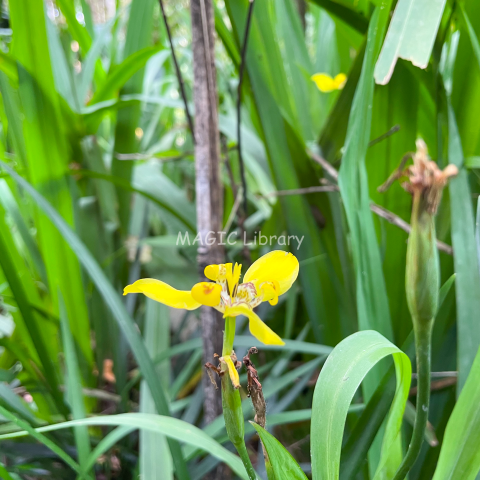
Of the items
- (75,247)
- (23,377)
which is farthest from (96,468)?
(75,247)

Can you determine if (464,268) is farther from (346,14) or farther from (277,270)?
→ (346,14)

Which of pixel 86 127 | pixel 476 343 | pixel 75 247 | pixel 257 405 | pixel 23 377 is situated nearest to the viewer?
pixel 257 405

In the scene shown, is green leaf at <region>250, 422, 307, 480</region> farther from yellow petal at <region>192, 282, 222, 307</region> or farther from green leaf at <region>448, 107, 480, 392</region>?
green leaf at <region>448, 107, 480, 392</region>

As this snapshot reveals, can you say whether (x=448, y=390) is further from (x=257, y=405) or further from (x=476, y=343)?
(x=257, y=405)

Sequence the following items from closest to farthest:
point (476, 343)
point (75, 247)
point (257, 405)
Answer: point (257, 405) → point (476, 343) → point (75, 247)

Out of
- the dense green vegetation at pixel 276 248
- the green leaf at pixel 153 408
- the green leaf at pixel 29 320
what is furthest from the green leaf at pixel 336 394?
the green leaf at pixel 29 320

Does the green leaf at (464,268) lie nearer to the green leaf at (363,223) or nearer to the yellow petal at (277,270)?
the green leaf at (363,223)

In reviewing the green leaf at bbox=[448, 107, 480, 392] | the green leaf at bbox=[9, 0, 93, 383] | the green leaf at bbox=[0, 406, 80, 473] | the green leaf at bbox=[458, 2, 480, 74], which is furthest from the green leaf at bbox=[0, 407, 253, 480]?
the green leaf at bbox=[458, 2, 480, 74]
